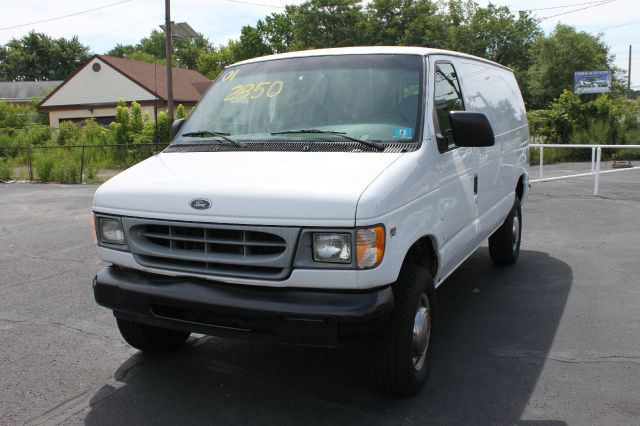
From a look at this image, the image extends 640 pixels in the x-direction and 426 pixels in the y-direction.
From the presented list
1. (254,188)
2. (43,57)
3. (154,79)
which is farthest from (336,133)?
(43,57)

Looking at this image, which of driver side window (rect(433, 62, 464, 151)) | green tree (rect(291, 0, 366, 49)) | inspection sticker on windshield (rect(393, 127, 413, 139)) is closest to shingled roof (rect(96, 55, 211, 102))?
green tree (rect(291, 0, 366, 49))

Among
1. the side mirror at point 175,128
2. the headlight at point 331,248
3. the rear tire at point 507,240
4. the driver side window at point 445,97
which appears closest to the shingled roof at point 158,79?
the rear tire at point 507,240

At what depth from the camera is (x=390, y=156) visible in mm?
3549

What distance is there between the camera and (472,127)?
3.94 m

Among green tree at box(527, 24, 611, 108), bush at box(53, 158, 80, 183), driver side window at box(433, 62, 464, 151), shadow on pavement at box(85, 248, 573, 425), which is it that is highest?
green tree at box(527, 24, 611, 108)

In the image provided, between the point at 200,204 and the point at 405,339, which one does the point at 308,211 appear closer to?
the point at 200,204

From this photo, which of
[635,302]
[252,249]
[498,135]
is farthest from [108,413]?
Result: [635,302]

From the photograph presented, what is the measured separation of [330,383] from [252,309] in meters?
1.08

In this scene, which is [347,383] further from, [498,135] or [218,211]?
[498,135]

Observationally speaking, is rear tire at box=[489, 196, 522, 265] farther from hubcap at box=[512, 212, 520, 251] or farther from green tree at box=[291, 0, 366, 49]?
green tree at box=[291, 0, 366, 49]

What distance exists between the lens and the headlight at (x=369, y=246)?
303 cm

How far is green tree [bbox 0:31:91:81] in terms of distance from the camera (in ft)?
282

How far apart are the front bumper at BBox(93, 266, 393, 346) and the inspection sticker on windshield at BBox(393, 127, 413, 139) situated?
1.10 meters

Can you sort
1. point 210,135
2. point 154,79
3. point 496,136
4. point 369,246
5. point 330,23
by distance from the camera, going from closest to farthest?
point 369,246 < point 210,135 < point 496,136 < point 154,79 < point 330,23
